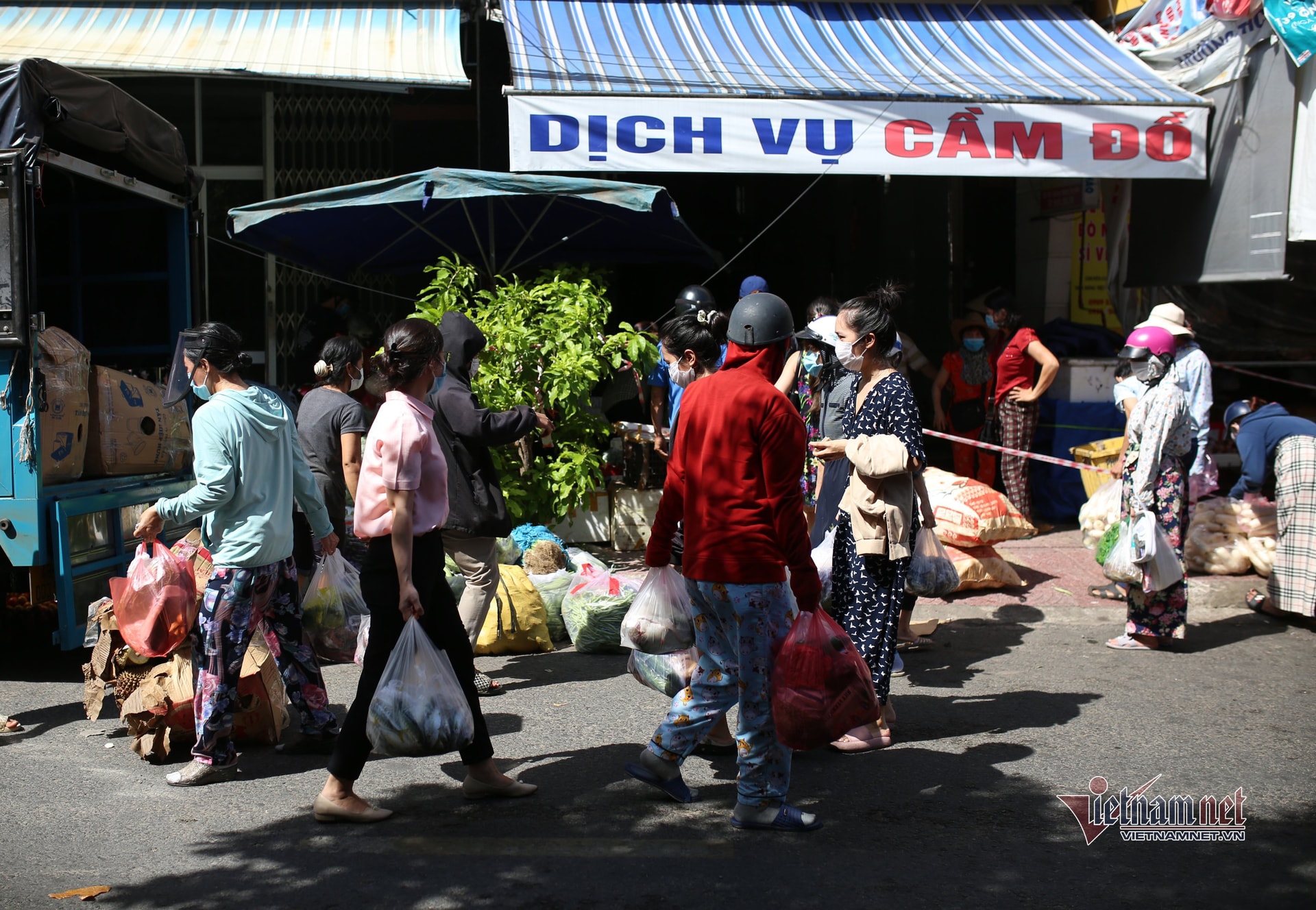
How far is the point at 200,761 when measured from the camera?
4.43 m

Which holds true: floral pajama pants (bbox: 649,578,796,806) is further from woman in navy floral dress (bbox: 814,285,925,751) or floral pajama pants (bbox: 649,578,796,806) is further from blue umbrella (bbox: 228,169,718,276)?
blue umbrella (bbox: 228,169,718,276)

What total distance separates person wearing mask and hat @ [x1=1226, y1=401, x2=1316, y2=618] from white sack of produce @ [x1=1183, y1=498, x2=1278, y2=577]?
0.73 m

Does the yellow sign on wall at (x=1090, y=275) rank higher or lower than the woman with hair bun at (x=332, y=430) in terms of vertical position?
higher

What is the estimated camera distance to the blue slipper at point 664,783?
412cm

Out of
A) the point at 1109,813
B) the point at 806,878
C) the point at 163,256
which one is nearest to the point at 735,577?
the point at 806,878

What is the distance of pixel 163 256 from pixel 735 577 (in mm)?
4867

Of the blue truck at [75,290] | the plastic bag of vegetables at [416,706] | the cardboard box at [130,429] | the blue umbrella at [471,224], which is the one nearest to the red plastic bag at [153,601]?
the blue truck at [75,290]

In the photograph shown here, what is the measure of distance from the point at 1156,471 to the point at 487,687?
3.74 metres

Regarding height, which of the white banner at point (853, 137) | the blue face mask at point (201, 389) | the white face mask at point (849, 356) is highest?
the white banner at point (853, 137)

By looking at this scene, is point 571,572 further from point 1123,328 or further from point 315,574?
point 1123,328

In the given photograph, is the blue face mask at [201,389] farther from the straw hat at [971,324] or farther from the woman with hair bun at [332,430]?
the straw hat at [971,324]

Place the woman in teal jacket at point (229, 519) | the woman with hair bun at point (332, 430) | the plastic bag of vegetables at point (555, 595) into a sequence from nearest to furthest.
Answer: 1. the woman in teal jacket at point (229, 519)
2. the woman with hair bun at point (332, 430)
3. the plastic bag of vegetables at point (555, 595)

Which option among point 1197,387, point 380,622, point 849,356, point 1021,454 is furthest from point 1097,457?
point 380,622

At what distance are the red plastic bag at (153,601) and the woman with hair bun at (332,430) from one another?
116 centimetres
